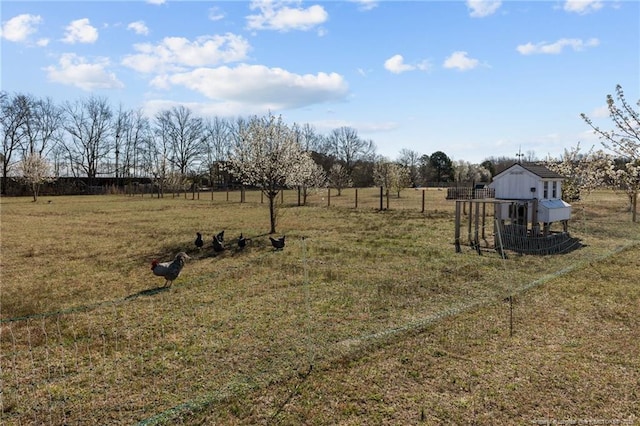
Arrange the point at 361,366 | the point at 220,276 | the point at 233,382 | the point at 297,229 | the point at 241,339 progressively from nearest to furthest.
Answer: the point at 233,382, the point at 361,366, the point at 241,339, the point at 220,276, the point at 297,229

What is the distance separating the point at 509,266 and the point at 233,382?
7.43 meters

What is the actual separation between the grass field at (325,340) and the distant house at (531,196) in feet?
8.29

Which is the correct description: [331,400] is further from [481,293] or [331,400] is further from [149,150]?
[149,150]

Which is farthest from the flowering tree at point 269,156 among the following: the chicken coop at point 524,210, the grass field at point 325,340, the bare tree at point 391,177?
the bare tree at point 391,177

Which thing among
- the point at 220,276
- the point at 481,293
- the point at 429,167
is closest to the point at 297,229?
the point at 220,276

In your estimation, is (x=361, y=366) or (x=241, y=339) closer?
(x=361, y=366)

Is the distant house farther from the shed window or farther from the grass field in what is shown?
the grass field

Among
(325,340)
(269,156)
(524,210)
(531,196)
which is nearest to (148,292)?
(325,340)

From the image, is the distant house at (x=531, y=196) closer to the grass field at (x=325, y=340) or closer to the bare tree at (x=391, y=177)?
the grass field at (x=325, y=340)

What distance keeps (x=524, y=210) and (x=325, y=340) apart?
35.7 ft

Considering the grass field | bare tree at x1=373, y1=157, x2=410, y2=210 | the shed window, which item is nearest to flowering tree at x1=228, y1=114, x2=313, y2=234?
the grass field

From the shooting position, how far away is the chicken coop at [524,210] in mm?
12141

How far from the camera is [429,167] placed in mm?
79500

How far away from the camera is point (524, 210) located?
43.4ft
